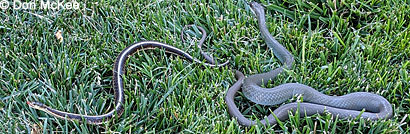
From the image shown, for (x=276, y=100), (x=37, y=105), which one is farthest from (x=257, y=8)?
(x=37, y=105)

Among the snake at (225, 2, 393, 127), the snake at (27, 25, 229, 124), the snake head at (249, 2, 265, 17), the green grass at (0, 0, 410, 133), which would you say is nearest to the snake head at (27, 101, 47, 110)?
the snake at (27, 25, 229, 124)

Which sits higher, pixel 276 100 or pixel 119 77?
pixel 119 77

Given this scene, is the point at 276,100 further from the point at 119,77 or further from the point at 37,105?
the point at 37,105

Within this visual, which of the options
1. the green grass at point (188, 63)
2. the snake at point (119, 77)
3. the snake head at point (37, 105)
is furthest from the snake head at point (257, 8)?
the snake head at point (37, 105)

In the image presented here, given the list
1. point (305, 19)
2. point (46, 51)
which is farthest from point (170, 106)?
point (305, 19)

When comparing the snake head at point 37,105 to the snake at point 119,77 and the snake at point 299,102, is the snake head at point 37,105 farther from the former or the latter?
the snake at point 299,102

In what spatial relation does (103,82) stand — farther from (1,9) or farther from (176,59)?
(1,9)
